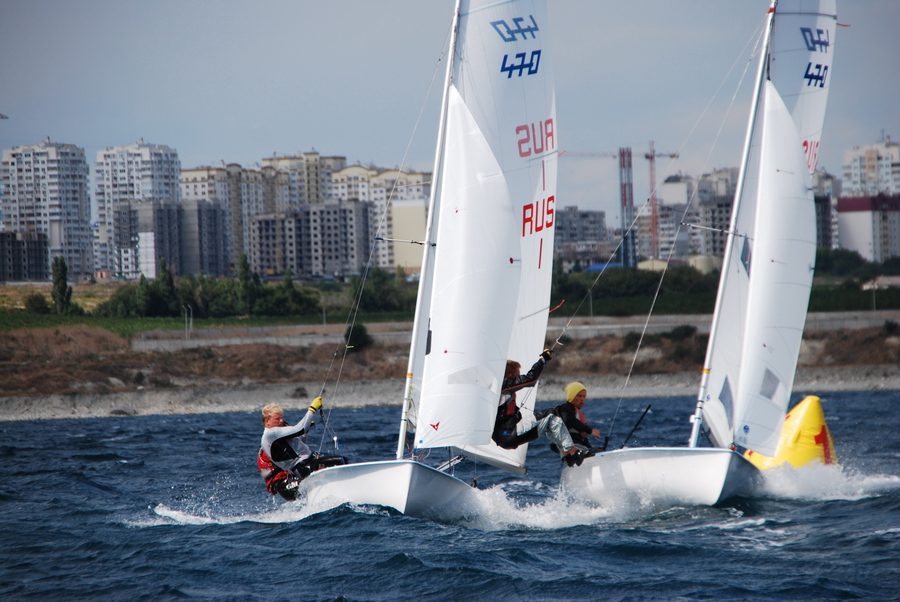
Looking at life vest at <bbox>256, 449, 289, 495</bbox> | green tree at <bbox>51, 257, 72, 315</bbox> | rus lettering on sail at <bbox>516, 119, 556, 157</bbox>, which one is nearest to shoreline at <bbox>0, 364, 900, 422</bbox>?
green tree at <bbox>51, 257, 72, 315</bbox>

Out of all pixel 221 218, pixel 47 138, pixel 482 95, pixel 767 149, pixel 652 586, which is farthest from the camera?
pixel 221 218

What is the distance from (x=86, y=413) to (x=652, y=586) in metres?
25.1

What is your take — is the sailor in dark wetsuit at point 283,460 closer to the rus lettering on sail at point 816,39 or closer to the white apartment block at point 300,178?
the rus lettering on sail at point 816,39

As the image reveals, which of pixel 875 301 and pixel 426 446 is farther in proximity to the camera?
A: pixel 875 301

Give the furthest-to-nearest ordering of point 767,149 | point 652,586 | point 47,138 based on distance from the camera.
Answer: point 47,138
point 767,149
point 652,586

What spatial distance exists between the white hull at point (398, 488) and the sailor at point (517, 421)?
832 mm

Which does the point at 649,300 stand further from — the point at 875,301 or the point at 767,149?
the point at 767,149

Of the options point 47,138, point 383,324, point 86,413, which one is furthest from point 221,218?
point 86,413

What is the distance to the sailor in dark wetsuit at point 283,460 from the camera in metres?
9.84

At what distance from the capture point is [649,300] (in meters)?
53.3

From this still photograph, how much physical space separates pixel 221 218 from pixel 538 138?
72.0 m

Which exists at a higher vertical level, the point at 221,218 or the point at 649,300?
the point at 221,218

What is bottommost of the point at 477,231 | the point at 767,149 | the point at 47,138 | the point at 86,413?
the point at 86,413

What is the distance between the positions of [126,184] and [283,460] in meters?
68.8
